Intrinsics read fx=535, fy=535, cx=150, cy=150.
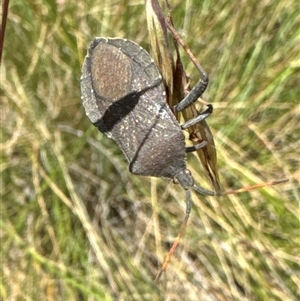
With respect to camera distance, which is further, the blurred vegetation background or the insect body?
the blurred vegetation background

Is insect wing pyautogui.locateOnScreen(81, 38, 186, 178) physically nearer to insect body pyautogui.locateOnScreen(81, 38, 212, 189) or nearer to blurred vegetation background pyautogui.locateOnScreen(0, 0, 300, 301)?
insect body pyautogui.locateOnScreen(81, 38, 212, 189)

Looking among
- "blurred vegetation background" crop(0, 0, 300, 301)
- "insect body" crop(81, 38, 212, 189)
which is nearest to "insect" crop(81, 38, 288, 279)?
"insect body" crop(81, 38, 212, 189)

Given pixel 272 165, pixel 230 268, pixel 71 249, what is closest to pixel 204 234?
pixel 230 268

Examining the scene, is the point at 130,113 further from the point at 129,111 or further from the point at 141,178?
the point at 141,178

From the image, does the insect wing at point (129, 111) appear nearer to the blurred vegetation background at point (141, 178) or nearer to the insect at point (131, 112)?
the insect at point (131, 112)

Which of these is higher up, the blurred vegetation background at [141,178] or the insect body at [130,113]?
the insect body at [130,113]

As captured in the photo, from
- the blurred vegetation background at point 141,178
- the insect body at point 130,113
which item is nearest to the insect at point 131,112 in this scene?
the insect body at point 130,113
